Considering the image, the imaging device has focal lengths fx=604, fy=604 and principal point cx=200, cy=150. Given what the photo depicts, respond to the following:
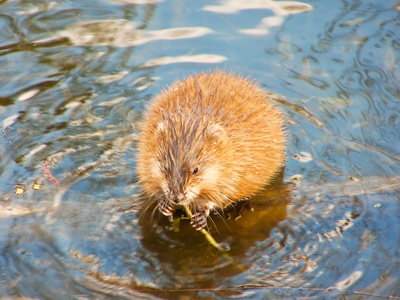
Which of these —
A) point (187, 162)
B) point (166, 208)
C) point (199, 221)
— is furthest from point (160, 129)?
point (199, 221)

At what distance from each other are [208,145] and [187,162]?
0.26m

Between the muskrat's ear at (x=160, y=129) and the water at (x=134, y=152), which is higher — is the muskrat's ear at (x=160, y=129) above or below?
above

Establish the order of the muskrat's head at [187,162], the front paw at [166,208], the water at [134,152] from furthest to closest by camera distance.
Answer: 1. the front paw at [166,208]
2. the muskrat's head at [187,162]
3. the water at [134,152]

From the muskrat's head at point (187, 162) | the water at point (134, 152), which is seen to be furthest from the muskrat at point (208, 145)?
the water at point (134, 152)

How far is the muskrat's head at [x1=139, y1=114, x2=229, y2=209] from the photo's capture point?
181 inches

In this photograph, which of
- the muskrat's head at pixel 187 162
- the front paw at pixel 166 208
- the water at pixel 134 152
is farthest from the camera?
the front paw at pixel 166 208

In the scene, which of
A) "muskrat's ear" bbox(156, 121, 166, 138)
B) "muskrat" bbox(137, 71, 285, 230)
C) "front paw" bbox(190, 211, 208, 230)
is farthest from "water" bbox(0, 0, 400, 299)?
"muskrat's ear" bbox(156, 121, 166, 138)

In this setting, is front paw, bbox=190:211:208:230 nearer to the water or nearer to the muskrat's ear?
the water

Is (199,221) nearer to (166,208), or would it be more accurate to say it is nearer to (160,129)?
(166,208)

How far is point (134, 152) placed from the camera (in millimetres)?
5652

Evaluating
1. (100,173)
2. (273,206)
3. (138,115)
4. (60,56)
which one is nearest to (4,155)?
(100,173)

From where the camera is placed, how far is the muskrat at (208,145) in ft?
15.4

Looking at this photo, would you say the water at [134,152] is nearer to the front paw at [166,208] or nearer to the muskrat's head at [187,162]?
the front paw at [166,208]

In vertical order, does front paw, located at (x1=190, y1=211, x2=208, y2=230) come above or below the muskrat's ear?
below
